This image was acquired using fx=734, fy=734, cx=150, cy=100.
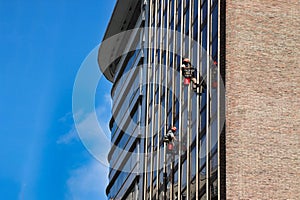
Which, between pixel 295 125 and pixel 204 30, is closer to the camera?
pixel 295 125

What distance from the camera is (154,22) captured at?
5466 centimetres

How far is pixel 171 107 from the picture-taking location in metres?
44.7

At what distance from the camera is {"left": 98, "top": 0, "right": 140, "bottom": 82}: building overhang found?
6831 cm

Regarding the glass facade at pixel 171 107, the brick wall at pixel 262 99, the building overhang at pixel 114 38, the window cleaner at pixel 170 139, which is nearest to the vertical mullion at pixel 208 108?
the glass facade at pixel 171 107

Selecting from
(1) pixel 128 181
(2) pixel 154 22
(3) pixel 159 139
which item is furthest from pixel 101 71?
(3) pixel 159 139

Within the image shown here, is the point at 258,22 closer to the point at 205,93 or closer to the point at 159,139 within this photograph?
the point at 205,93

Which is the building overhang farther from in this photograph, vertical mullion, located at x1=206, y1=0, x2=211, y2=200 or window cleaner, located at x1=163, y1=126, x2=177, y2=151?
vertical mullion, located at x1=206, y1=0, x2=211, y2=200

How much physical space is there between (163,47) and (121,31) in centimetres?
2275

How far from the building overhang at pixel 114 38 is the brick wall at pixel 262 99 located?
2908 cm

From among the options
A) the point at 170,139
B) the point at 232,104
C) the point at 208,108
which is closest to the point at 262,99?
the point at 232,104

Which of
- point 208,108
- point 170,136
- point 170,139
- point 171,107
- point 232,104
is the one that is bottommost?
point 170,136

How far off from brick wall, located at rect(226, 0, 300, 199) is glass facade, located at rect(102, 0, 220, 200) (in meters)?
1.05

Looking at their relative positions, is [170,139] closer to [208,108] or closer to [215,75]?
[208,108]

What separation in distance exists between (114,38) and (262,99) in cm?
3995
